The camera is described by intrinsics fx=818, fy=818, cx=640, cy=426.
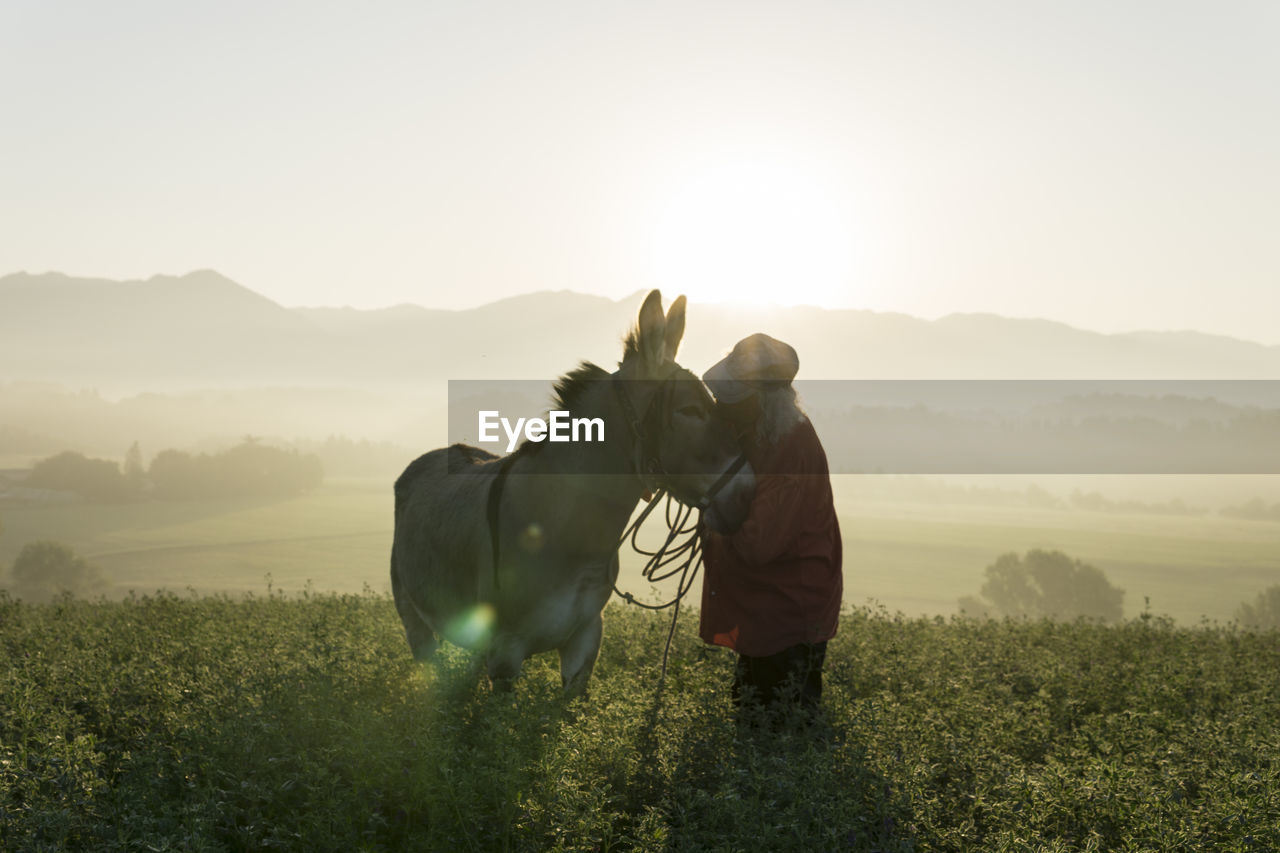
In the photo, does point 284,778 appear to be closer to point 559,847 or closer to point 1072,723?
point 559,847

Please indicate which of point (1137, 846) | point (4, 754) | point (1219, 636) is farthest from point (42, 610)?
point (1219, 636)

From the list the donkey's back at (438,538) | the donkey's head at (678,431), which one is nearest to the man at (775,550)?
the donkey's head at (678,431)

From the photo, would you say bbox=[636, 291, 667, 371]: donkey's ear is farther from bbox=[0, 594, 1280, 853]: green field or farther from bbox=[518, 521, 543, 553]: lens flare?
bbox=[0, 594, 1280, 853]: green field

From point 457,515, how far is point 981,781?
4.19 m

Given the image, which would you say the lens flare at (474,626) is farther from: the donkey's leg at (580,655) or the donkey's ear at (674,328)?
the donkey's ear at (674,328)

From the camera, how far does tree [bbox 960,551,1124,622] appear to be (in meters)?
35.2

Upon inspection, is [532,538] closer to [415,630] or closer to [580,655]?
[580,655]

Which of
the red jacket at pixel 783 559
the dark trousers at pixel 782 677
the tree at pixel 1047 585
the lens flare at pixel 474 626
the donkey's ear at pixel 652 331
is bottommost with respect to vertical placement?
the tree at pixel 1047 585

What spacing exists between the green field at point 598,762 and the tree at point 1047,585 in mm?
30043

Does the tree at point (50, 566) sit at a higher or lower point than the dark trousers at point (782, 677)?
lower

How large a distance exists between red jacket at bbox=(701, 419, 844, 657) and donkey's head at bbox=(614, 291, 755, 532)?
0.44 meters

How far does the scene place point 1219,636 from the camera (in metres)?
11.8

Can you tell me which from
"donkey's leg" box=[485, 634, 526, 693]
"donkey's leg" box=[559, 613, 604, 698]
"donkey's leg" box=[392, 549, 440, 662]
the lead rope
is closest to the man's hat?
the lead rope

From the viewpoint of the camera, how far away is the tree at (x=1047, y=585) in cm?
3522
